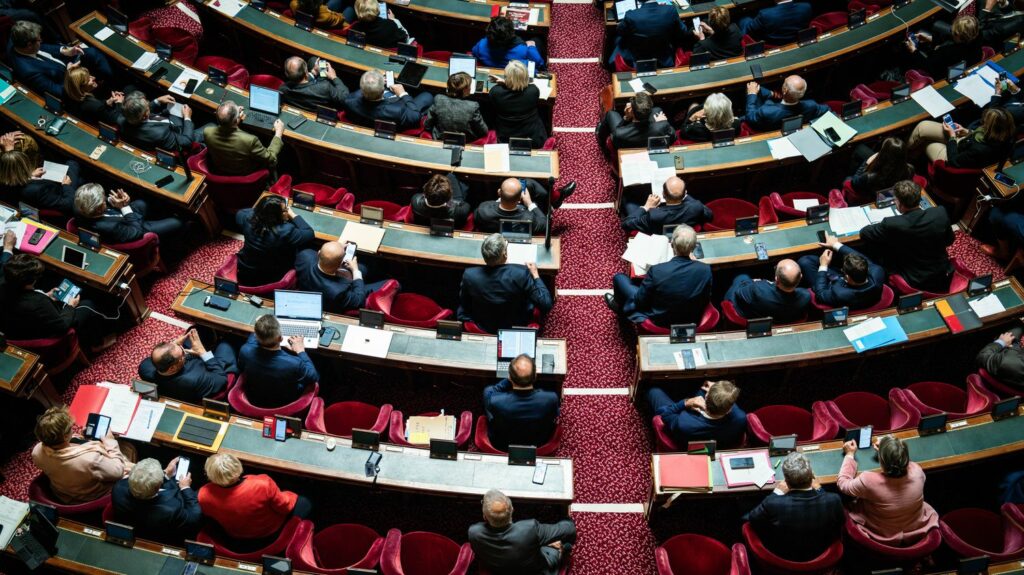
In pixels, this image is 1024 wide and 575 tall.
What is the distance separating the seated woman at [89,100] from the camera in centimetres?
966

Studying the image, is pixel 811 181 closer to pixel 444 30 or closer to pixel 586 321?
pixel 586 321

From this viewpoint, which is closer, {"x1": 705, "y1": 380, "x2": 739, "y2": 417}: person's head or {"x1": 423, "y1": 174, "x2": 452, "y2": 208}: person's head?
{"x1": 705, "y1": 380, "x2": 739, "y2": 417}: person's head

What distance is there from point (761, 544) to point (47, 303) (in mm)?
6930

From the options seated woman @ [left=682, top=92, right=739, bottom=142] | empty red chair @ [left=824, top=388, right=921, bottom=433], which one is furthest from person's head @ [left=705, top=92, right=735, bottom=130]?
empty red chair @ [left=824, top=388, right=921, bottom=433]

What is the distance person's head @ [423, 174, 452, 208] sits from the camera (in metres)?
8.49

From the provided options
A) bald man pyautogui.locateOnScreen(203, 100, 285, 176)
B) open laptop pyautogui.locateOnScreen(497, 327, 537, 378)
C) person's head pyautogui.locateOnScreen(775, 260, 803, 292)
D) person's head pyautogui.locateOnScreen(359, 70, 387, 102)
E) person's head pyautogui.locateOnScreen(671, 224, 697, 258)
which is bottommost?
open laptop pyautogui.locateOnScreen(497, 327, 537, 378)

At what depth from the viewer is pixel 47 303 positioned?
7910 millimetres

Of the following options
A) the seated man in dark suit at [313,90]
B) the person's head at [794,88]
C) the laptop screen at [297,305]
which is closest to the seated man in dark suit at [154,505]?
the laptop screen at [297,305]

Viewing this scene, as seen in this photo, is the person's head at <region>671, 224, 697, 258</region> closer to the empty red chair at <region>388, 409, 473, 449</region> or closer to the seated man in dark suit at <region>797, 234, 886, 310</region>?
the seated man in dark suit at <region>797, 234, 886, 310</region>

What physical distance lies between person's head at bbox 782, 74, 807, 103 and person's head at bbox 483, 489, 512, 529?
19.6 ft

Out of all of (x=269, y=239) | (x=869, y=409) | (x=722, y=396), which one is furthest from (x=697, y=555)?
(x=269, y=239)

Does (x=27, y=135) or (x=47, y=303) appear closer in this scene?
(x=47, y=303)

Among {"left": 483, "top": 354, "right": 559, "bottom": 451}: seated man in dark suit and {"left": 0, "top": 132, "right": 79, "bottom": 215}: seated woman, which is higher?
{"left": 0, "top": 132, "right": 79, "bottom": 215}: seated woman

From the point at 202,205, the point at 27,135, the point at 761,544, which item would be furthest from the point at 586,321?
the point at 27,135
